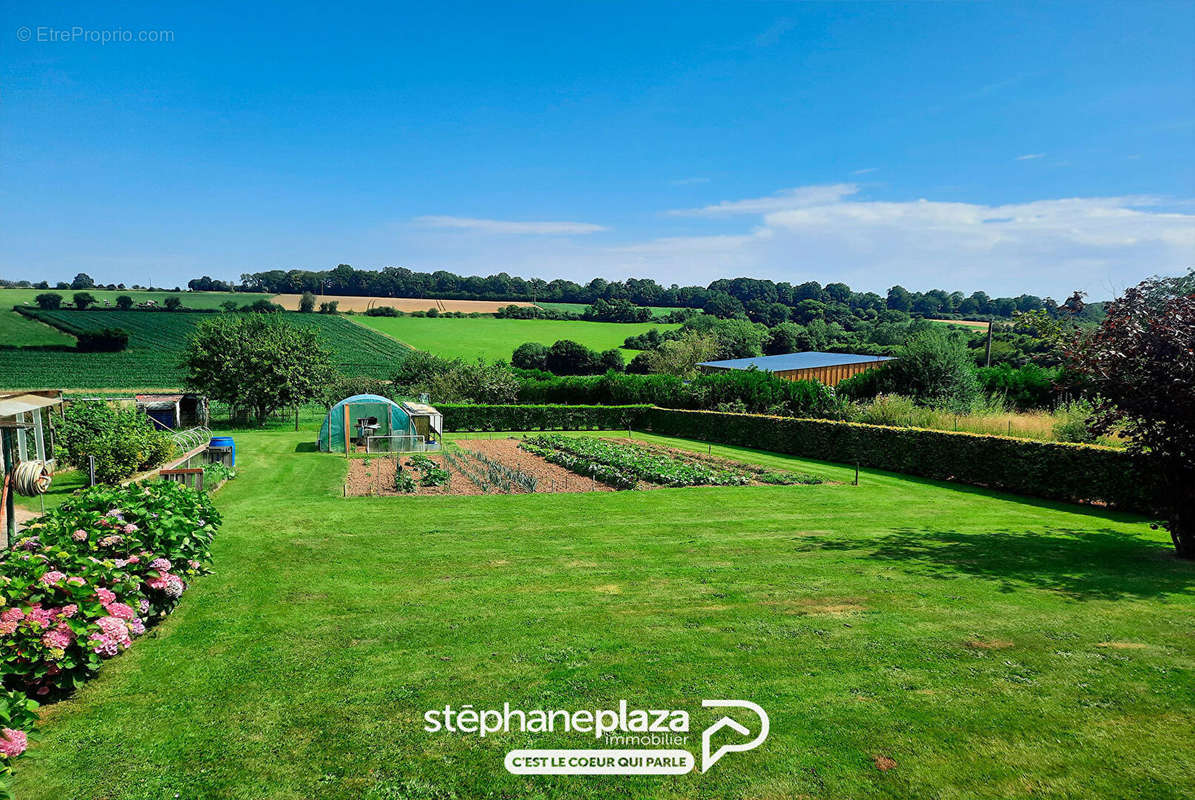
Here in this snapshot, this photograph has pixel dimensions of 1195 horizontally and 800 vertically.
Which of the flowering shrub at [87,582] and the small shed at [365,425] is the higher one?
the flowering shrub at [87,582]

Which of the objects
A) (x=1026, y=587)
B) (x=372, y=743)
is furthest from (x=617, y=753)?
(x=1026, y=587)

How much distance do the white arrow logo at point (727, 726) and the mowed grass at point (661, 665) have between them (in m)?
0.08

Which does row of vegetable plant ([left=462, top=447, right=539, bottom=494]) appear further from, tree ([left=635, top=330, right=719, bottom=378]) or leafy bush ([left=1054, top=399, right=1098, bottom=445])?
tree ([left=635, top=330, right=719, bottom=378])

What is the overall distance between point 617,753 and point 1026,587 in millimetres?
6756

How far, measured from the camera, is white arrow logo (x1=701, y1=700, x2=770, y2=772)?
4684 mm

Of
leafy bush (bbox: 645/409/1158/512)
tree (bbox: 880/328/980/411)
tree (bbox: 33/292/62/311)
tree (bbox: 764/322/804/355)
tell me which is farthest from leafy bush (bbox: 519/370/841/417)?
tree (bbox: 33/292/62/311)

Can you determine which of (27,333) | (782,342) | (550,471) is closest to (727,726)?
(550,471)

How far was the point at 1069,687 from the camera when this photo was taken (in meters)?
5.61

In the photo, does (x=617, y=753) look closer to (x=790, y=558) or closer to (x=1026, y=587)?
(x=790, y=558)

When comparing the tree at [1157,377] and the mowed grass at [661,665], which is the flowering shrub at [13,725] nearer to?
the mowed grass at [661,665]

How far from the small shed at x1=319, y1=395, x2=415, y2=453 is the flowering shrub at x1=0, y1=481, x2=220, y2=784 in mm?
18679

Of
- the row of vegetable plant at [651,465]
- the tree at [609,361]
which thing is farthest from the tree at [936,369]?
the tree at [609,361]

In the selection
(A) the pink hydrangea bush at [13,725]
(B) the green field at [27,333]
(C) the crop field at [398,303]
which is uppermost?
(C) the crop field at [398,303]

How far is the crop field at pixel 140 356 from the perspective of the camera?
166 feet
